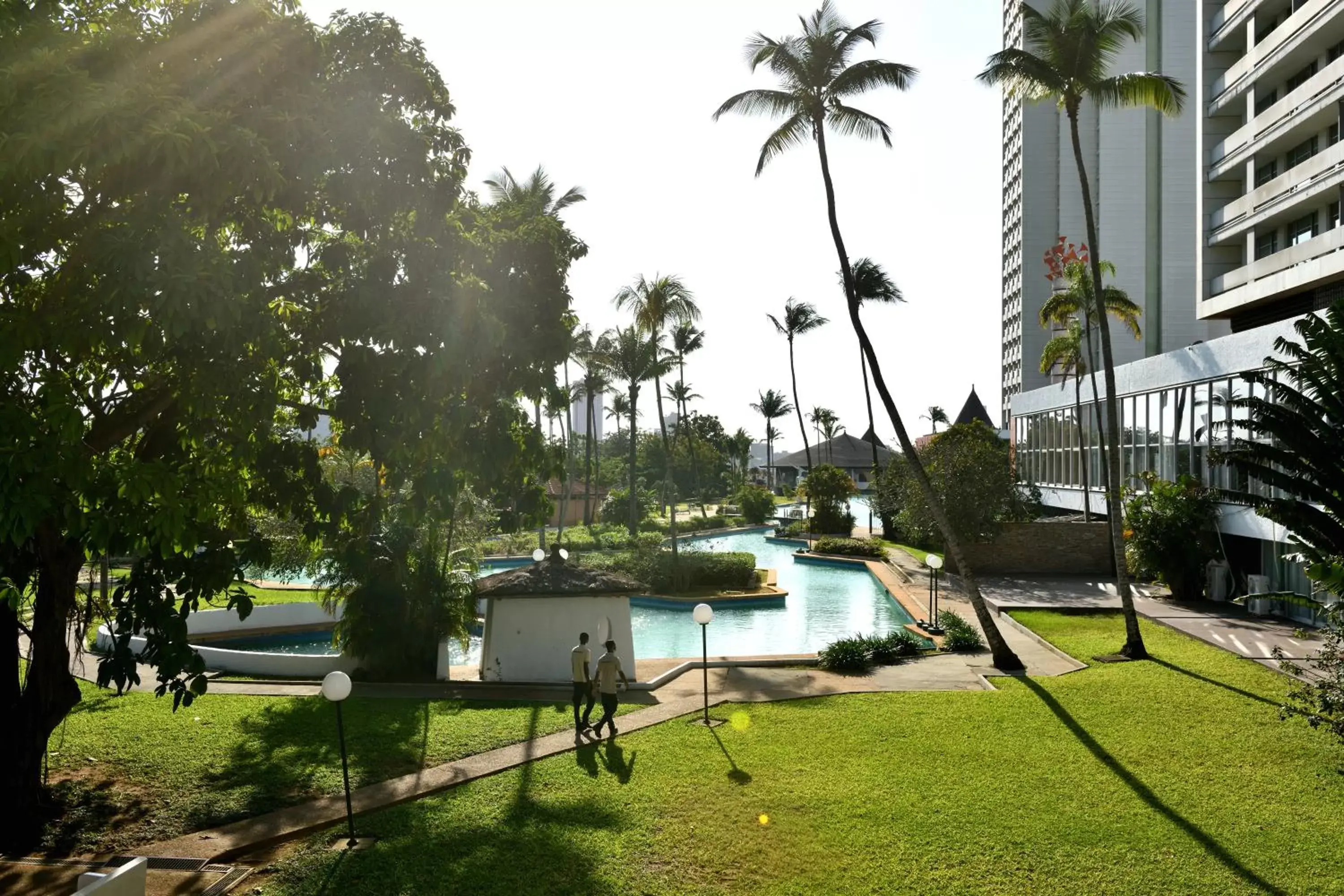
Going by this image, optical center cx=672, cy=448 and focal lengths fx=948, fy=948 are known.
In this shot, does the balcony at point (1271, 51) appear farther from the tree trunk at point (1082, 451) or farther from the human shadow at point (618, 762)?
the human shadow at point (618, 762)

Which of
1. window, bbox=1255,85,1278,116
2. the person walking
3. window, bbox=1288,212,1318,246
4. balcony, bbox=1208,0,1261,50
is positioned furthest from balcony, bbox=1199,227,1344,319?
the person walking

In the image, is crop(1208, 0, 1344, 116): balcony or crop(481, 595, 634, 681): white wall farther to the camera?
crop(1208, 0, 1344, 116): balcony

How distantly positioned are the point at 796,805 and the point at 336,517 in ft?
19.8

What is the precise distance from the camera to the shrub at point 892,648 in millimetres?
18391

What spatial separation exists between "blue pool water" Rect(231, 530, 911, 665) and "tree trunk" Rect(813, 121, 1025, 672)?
5.15m

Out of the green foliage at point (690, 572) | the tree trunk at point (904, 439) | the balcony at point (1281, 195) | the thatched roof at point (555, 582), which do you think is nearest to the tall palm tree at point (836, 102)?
the tree trunk at point (904, 439)

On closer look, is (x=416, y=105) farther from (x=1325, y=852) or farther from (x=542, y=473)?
(x=1325, y=852)

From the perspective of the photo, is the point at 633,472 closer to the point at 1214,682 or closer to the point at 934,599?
the point at 934,599

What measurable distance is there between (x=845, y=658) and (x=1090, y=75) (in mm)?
11363

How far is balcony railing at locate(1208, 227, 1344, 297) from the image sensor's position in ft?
89.9

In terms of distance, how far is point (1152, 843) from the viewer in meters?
8.70

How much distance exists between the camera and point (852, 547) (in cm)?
3928

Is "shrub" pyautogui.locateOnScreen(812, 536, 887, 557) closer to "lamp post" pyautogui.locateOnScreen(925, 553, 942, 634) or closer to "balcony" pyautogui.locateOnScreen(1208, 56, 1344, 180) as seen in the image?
"lamp post" pyautogui.locateOnScreen(925, 553, 942, 634)

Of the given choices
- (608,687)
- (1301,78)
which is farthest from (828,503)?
(608,687)
